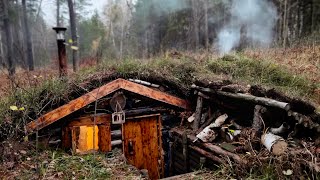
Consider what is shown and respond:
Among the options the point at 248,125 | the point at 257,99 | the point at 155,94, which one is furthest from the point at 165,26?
the point at 257,99

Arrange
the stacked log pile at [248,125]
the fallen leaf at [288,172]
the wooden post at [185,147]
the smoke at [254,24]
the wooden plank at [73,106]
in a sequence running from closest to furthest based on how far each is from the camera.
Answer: the fallen leaf at [288,172]
the stacked log pile at [248,125]
the wooden plank at [73,106]
the wooden post at [185,147]
the smoke at [254,24]

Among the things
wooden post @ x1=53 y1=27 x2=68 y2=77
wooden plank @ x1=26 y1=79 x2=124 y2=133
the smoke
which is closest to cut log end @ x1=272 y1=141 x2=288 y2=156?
wooden plank @ x1=26 y1=79 x2=124 y2=133

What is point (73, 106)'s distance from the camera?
22.7ft

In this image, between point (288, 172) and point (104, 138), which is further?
point (104, 138)

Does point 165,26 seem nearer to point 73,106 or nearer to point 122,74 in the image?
point 122,74

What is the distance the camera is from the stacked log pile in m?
4.96

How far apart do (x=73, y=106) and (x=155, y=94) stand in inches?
93.2

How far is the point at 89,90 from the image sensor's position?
7.36 m

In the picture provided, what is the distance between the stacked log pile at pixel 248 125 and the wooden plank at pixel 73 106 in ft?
7.63

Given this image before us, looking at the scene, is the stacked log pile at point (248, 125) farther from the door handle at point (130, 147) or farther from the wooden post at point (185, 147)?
the door handle at point (130, 147)

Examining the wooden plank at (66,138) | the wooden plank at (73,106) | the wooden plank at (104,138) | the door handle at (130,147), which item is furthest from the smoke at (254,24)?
the wooden plank at (66,138)

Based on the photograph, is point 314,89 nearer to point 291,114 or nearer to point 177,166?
point 291,114

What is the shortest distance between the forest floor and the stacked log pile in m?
0.50

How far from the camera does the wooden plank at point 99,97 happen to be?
6.57 metres
